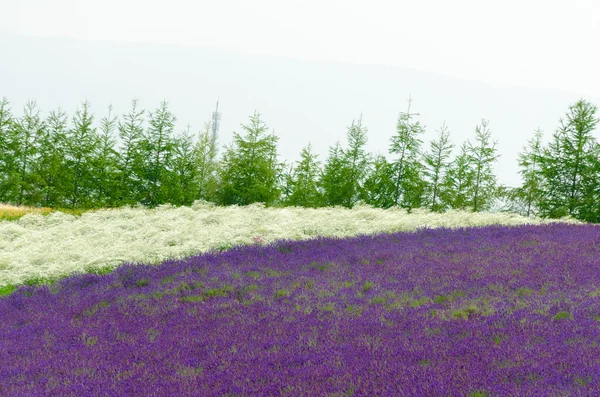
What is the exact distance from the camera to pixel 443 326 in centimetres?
705

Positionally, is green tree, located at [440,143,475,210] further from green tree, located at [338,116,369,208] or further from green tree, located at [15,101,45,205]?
green tree, located at [15,101,45,205]

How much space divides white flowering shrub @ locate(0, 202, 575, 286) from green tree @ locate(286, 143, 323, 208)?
12551 millimetres

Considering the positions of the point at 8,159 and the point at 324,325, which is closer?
the point at 324,325

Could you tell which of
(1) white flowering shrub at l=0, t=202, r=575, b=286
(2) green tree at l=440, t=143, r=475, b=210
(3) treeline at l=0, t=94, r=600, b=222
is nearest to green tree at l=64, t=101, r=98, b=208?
(3) treeline at l=0, t=94, r=600, b=222

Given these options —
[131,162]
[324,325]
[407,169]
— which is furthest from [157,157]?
[324,325]

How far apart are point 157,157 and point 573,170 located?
1015 inches

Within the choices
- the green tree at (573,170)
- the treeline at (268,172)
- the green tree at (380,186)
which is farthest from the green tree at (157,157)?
the green tree at (573,170)

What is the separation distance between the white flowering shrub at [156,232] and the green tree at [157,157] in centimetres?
1208

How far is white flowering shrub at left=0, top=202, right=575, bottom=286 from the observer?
46.7 ft

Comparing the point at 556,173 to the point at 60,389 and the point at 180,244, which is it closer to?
the point at 180,244

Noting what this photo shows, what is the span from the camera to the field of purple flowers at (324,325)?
5.56 metres

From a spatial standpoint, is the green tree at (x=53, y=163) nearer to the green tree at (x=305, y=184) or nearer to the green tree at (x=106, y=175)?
the green tree at (x=106, y=175)

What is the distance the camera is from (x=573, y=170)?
3092 cm

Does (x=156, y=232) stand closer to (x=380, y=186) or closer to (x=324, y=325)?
(x=324, y=325)
